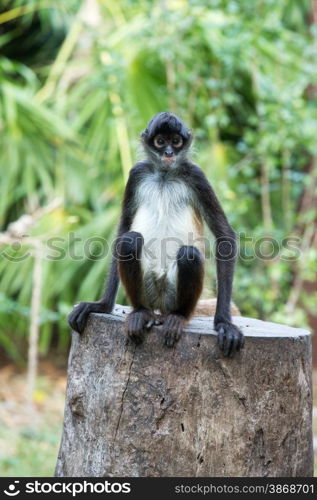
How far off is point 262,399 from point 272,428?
17 centimetres

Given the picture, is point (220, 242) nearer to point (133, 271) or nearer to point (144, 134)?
point (133, 271)

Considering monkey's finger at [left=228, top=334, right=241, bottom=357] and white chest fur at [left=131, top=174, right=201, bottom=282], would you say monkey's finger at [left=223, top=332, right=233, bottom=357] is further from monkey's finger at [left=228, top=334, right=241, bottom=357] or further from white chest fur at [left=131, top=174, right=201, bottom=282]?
white chest fur at [left=131, top=174, right=201, bottom=282]

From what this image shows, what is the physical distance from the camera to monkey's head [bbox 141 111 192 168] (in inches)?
172

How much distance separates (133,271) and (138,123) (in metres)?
3.64

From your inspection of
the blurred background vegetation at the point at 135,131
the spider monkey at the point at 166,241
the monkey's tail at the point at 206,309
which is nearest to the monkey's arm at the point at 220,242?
the spider monkey at the point at 166,241

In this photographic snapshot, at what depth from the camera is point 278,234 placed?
7.89 m

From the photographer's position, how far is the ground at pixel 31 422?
642 cm

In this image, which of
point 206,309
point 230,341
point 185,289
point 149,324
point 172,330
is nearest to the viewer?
point 230,341

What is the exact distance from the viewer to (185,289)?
13.6 ft

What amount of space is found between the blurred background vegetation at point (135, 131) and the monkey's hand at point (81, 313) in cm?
264

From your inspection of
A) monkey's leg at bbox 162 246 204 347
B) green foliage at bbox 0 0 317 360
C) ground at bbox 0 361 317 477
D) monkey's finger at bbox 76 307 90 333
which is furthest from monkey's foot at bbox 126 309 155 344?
green foliage at bbox 0 0 317 360

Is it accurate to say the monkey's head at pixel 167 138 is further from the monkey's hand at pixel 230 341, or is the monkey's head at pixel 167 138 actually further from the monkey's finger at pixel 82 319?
the monkey's hand at pixel 230 341

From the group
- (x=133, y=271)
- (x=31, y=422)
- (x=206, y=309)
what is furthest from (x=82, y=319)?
(x=31, y=422)

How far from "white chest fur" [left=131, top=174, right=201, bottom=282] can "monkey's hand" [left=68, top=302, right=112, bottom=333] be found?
1.22 ft
